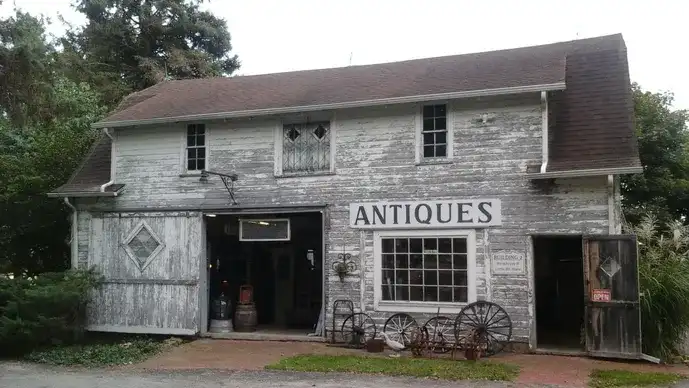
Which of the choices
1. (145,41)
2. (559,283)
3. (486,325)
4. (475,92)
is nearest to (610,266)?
(486,325)

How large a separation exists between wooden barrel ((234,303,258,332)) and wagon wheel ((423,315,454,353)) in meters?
4.64

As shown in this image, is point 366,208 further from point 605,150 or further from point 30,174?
point 30,174

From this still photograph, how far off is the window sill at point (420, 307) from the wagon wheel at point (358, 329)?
0.32 metres

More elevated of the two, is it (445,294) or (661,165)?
(661,165)

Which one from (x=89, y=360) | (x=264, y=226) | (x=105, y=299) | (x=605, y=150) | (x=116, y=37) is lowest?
(x=89, y=360)

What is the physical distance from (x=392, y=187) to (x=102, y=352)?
655 centimetres

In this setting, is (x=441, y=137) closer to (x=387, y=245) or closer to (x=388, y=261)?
(x=387, y=245)

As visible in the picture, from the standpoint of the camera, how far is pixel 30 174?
1770cm

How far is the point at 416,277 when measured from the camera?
1230 centimetres

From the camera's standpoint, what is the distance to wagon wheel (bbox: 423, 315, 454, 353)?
1159cm

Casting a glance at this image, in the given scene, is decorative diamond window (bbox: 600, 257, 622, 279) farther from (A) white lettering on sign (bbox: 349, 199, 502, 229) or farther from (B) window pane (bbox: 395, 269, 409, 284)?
(B) window pane (bbox: 395, 269, 409, 284)

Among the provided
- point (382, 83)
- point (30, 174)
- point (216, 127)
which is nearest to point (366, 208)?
point (382, 83)

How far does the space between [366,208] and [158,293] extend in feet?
16.6

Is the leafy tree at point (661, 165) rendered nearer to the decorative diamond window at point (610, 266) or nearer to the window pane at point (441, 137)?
the decorative diamond window at point (610, 266)
